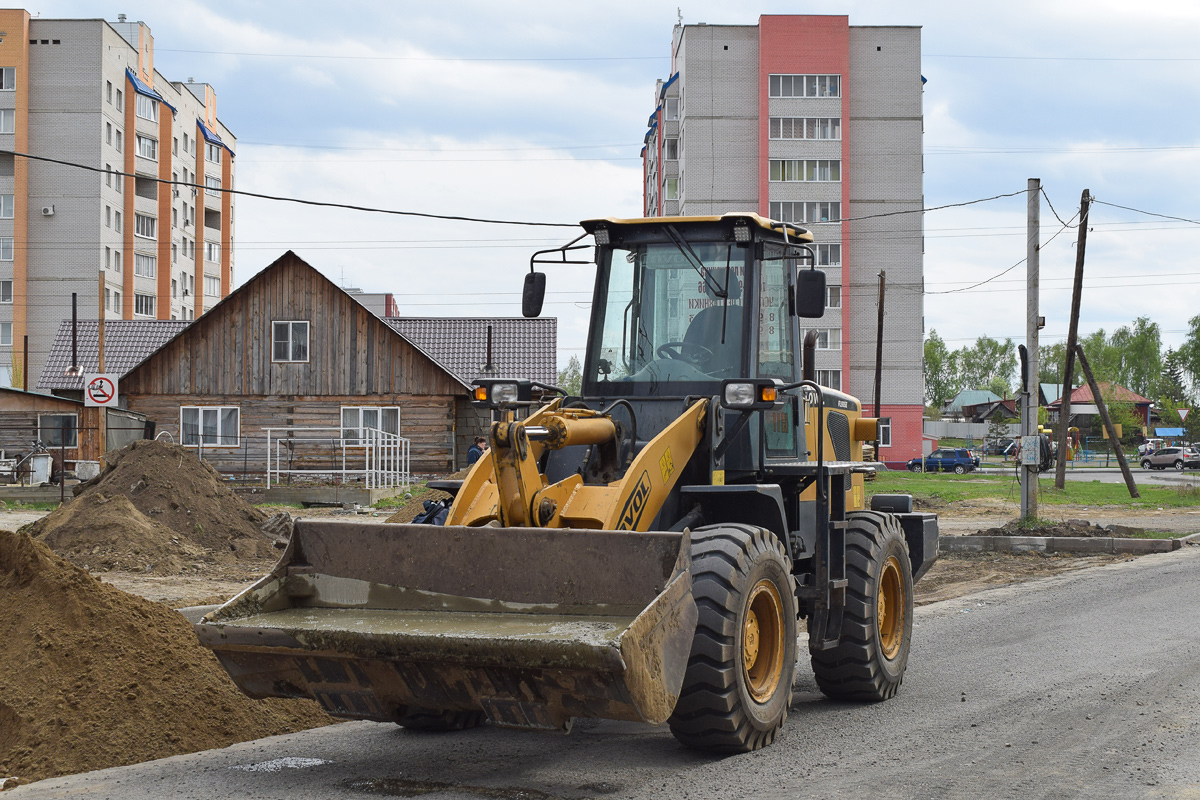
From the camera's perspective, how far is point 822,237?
229 feet

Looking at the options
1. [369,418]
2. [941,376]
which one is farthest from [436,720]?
[941,376]

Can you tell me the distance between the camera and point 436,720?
22.4 feet

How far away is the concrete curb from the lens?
1867cm

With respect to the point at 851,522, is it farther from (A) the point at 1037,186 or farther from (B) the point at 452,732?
(A) the point at 1037,186

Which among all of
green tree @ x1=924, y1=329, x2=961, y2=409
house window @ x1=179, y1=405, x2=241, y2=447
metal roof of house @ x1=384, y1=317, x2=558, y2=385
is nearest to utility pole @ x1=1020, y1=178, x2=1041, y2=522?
metal roof of house @ x1=384, y1=317, x2=558, y2=385

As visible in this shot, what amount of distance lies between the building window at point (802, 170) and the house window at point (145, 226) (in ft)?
135

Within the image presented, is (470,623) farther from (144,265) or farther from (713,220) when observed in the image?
(144,265)

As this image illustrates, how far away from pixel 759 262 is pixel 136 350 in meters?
39.0

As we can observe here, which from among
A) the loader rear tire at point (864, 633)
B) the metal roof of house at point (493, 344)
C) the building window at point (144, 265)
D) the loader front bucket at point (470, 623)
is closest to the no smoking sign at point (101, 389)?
the metal roof of house at point (493, 344)

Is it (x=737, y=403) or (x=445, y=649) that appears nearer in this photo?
(x=445, y=649)

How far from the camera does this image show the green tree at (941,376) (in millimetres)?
142250

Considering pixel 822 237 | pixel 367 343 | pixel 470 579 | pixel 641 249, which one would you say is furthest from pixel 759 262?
pixel 822 237

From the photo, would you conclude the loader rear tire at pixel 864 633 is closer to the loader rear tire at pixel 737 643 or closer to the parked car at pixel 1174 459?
the loader rear tire at pixel 737 643

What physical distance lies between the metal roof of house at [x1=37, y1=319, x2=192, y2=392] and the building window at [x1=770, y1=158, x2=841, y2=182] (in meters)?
38.4
